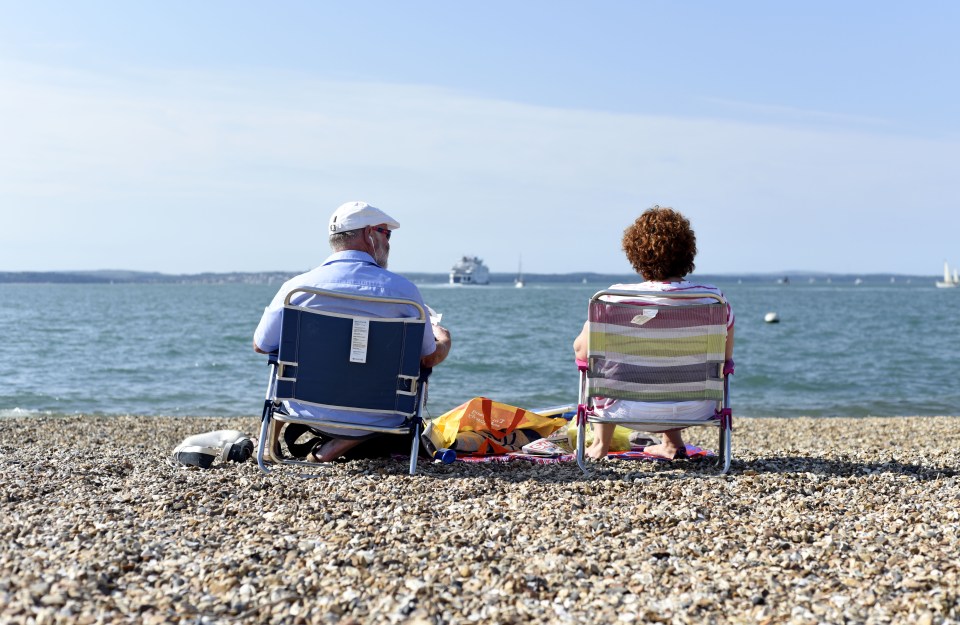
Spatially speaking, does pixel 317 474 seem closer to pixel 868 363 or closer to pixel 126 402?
pixel 126 402

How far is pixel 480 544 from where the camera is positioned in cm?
355

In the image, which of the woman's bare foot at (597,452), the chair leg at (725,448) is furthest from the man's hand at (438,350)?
the chair leg at (725,448)

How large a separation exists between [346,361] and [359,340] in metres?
0.14

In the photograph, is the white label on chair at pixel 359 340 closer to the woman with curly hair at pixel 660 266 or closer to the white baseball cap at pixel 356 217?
the white baseball cap at pixel 356 217

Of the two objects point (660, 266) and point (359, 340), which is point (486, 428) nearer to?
point (359, 340)

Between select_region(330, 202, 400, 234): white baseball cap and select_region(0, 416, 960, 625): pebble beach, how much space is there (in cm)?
135

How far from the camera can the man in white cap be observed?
4.86 m

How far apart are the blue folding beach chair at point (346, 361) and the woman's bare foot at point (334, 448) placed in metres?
0.36

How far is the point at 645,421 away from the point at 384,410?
1.48 m

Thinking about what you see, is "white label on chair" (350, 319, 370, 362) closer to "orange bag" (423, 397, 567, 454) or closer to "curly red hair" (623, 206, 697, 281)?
"orange bag" (423, 397, 567, 454)

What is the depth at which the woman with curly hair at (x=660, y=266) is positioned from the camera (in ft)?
16.9

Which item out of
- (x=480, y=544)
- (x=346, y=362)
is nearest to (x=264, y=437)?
(x=346, y=362)

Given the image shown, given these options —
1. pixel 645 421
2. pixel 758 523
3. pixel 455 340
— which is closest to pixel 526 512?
pixel 758 523

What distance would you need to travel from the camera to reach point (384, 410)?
4.91 meters
